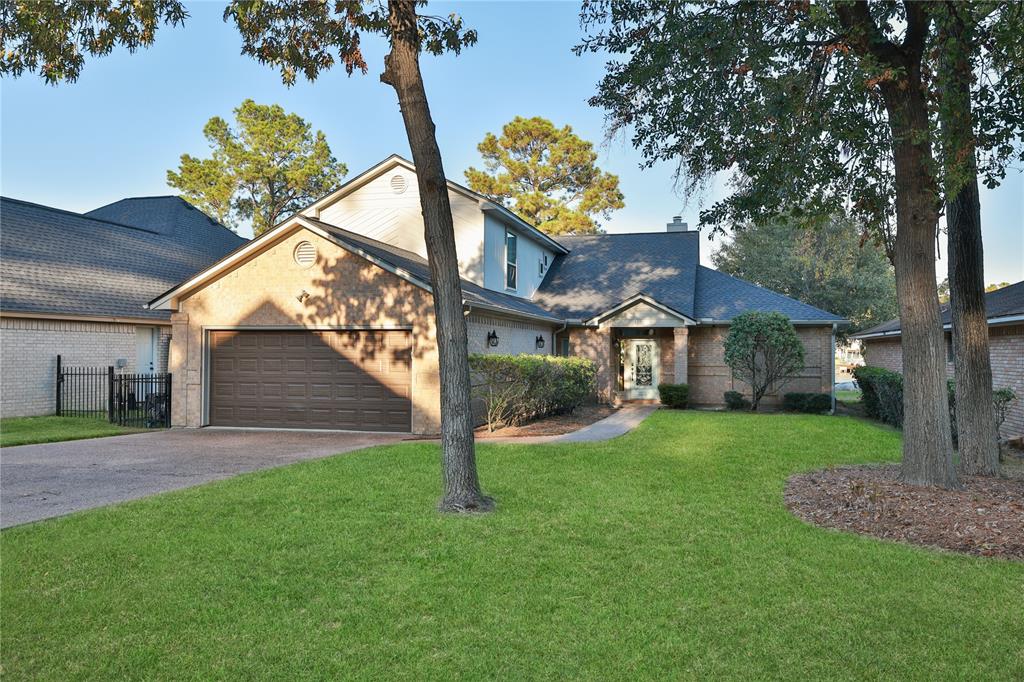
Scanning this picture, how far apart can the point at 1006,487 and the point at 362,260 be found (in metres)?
11.7

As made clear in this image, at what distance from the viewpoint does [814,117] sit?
948 cm

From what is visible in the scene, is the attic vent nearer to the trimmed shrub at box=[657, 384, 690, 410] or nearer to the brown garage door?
the brown garage door

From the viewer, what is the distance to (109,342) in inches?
739

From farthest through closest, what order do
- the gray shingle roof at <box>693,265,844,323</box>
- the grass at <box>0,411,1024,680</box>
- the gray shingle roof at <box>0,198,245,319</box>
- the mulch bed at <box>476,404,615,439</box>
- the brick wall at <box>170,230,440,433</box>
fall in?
the gray shingle roof at <box>693,265,844,323</box>
the gray shingle roof at <box>0,198,245,319</box>
the brick wall at <box>170,230,440,433</box>
the mulch bed at <box>476,404,615,439</box>
the grass at <box>0,411,1024,680</box>

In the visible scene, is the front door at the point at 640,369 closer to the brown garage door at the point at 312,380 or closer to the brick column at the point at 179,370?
the brown garage door at the point at 312,380

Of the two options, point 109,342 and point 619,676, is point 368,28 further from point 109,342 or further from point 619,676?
point 109,342

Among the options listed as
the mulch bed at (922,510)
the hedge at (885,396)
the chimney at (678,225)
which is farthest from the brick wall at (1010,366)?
the chimney at (678,225)

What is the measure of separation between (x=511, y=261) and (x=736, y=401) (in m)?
8.21

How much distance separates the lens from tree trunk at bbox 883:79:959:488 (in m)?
7.92

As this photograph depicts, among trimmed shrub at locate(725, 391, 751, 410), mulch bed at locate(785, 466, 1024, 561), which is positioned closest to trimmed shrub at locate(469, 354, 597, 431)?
trimmed shrub at locate(725, 391, 751, 410)

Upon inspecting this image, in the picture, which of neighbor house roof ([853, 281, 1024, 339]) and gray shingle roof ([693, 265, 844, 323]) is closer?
neighbor house roof ([853, 281, 1024, 339])

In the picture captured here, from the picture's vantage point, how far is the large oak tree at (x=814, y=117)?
8.11 m

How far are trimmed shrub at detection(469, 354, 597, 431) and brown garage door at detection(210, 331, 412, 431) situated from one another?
1.75 meters

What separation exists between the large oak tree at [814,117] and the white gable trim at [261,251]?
5258 mm
